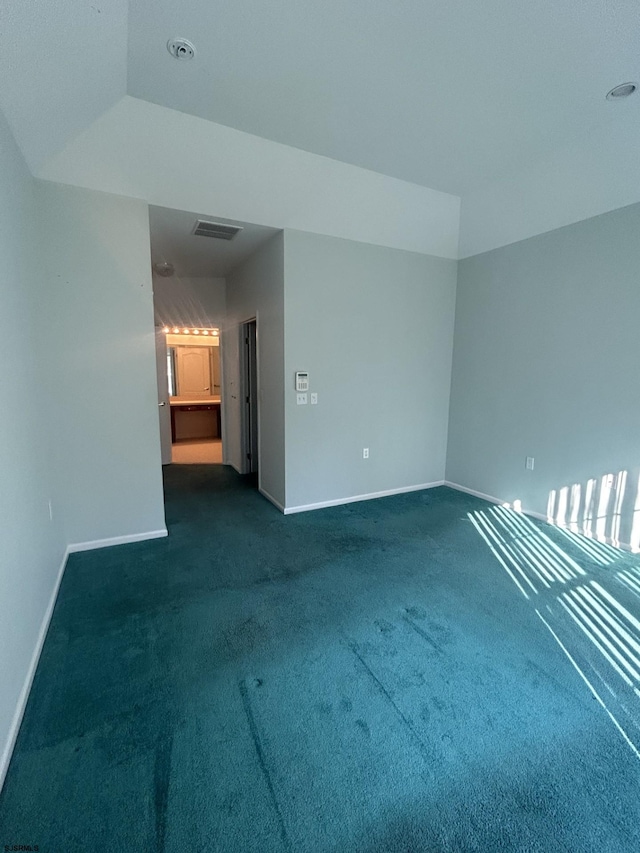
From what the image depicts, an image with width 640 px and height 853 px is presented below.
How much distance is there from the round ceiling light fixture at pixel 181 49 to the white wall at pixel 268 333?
145 cm

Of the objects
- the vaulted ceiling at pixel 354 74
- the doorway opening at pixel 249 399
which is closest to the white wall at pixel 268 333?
the doorway opening at pixel 249 399

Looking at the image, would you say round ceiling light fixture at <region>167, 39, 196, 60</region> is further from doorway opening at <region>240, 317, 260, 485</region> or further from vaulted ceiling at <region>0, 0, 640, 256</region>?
doorway opening at <region>240, 317, 260, 485</region>

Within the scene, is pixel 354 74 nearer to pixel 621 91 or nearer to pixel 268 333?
pixel 621 91

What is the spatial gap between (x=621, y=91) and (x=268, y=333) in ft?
10.2

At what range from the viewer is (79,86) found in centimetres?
210

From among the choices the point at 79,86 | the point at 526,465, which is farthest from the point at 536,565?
the point at 79,86

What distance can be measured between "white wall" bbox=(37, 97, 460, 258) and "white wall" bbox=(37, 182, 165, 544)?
22 centimetres

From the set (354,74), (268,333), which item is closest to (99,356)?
(268,333)

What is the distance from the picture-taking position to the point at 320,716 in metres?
1.62

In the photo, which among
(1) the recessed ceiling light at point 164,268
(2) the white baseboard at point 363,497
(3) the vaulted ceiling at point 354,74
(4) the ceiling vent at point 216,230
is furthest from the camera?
(1) the recessed ceiling light at point 164,268

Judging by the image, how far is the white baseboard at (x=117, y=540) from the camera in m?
3.06

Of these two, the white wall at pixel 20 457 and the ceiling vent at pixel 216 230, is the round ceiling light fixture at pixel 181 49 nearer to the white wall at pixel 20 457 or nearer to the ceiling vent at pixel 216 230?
the white wall at pixel 20 457

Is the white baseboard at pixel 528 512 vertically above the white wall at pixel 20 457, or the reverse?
the white wall at pixel 20 457

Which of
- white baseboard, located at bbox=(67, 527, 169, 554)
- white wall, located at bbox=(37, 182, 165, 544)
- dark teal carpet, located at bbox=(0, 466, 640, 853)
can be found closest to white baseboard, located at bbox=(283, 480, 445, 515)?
dark teal carpet, located at bbox=(0, 466, 640, 853)
